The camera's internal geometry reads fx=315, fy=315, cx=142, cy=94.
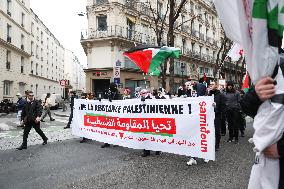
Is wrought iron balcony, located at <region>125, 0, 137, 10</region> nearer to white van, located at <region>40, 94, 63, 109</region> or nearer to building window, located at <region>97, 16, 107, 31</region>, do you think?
building window, located at <region>97, 16, 107, 31</region>

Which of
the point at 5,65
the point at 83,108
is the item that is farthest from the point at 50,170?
the point at 5,65

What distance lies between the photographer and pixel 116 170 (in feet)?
20.6

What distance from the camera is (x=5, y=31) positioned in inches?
1416

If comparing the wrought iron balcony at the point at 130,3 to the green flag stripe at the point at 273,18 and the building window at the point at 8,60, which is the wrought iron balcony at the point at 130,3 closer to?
the building window at the point at 8,60

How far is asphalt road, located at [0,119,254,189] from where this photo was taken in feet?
17.4

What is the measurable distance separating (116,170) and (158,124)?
1.65 metres

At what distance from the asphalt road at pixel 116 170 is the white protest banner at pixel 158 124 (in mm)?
329

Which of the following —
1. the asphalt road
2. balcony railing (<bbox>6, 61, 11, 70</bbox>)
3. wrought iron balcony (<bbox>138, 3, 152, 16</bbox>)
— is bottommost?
the asphalt road

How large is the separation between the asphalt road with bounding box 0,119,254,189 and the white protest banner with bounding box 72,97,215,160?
0.33 metres

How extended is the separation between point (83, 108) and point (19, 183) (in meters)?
4.86

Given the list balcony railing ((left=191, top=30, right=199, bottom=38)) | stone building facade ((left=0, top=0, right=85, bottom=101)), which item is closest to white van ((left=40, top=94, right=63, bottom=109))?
stone building facade ((left=0, top=0, right=85, bottom=101))

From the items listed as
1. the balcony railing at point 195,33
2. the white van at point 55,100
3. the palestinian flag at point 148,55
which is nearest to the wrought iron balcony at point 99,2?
the white van at point 55,100

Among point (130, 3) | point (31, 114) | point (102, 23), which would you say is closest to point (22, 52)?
point (102, 23)

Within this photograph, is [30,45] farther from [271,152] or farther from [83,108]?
[271,152]
